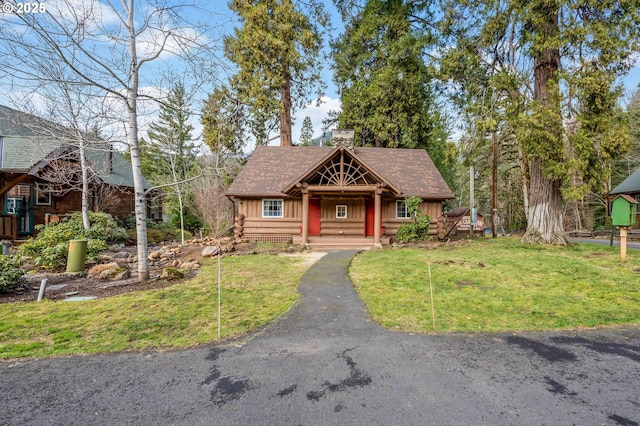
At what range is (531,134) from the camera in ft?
37.7

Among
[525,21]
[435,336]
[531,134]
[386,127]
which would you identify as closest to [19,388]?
[435,336]

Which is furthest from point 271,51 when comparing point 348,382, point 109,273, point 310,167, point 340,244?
point 348,382

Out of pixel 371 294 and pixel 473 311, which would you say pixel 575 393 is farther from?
pixel 371 294

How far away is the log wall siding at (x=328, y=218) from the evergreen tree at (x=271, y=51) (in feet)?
30.6

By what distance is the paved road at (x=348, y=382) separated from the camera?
2.69 m

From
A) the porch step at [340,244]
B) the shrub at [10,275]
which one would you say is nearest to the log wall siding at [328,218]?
the porch step at [340,244]

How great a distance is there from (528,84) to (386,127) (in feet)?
35.7

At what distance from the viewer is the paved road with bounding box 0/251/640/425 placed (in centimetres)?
269

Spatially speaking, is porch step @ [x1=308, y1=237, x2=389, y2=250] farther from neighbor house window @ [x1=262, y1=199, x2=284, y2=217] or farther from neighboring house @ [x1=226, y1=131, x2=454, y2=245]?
neighbor house window @ [x1=262, y1=199, x2=284, y2=217]

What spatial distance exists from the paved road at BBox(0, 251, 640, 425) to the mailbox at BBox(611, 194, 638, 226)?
677 cm

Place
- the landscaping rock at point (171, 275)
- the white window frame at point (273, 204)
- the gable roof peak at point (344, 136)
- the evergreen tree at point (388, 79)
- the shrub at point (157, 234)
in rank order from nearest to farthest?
1. the landscaping rock at point (171, 275)
2. the white window frame at point (273, 204)
3. the shrub at point (157, 234)
4. the gable roof peak at point (344, 136)
5. the evergreen tree at point (388, 79)

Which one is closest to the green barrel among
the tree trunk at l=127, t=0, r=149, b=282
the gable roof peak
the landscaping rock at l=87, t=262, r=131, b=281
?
the landscaping rock at l=87, t=262, r=131, b=281

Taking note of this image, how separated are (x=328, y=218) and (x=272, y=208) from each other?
10.2 feet

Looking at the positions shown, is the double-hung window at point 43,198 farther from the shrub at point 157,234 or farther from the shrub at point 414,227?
the shrub at point 414,227
